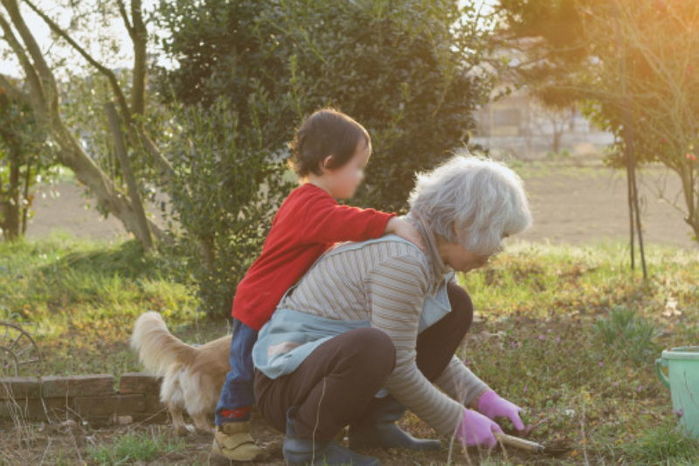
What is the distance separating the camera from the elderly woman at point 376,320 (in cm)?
294

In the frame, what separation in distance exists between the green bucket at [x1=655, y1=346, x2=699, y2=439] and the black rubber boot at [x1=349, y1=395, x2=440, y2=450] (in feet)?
2.89

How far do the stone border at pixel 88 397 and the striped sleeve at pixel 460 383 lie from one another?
1362mm

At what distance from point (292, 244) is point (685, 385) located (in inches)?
57.8

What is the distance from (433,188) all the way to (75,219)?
14.2 meters

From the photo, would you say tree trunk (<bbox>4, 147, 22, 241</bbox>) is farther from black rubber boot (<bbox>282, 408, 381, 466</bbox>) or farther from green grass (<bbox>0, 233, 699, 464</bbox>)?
black rubber boot (<bbox>282, 408, 381, 466</bbox>)

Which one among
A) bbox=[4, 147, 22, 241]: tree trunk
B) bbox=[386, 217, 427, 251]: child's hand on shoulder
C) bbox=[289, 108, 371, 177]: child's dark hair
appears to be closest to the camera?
bbox=[386, 217, 427, 251]: child's hand on shoulder

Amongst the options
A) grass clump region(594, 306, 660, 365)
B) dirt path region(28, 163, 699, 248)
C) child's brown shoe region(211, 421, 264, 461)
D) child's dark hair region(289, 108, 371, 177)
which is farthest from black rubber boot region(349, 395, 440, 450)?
dirt path region(28, 163, 699, 248)

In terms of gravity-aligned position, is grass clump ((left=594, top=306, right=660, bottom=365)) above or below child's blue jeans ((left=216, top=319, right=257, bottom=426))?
below

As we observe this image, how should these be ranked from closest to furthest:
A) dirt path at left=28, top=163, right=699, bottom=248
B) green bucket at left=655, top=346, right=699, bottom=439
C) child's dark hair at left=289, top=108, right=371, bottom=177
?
green bucket at left=655, top=346, right=699, bottom=439
child's dark hair at left=289, top=108, right=371, bottom=177
dirt path at left=28, top=163, right=699, bottom=248

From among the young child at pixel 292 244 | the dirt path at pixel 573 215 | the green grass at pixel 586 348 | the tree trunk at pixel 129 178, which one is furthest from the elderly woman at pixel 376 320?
the dirt path at pixel 573 215

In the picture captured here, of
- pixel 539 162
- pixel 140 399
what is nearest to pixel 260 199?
pixel 140 399

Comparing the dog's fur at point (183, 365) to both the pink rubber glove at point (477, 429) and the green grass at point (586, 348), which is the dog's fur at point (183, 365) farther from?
the green grass at point (586, 348)

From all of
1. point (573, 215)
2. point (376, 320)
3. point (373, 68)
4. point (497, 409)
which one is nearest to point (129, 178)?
point (373, 68)

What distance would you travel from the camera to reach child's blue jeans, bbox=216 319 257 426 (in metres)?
3.39
